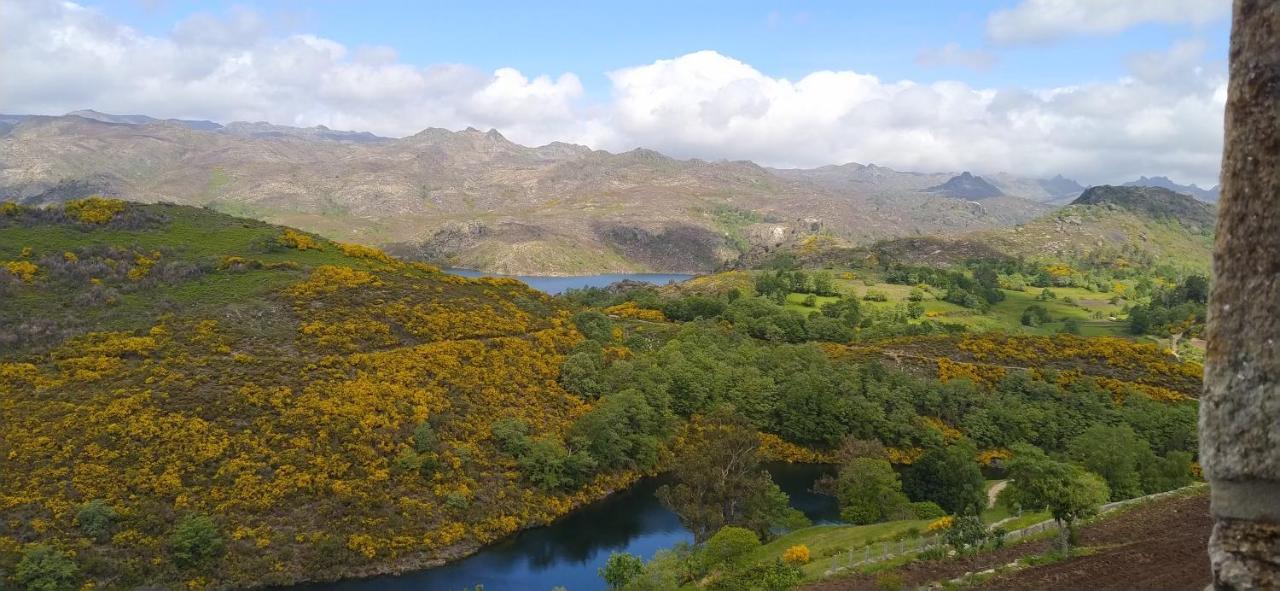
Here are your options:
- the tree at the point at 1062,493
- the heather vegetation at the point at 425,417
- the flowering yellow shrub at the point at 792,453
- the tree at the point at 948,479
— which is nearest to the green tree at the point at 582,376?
the heather vegetation at the point at 425,417

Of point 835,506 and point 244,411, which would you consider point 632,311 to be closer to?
point 835,506

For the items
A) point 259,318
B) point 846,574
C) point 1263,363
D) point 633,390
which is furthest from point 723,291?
point 1263,363

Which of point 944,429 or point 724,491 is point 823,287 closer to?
point 944,429

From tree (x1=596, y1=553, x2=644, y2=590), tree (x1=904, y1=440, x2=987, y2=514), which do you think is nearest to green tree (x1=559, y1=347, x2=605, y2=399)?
tree (x1=596, y1=553, x2=644, y2=590)

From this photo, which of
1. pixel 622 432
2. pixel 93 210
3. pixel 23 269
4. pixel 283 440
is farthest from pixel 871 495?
pixel 93 210

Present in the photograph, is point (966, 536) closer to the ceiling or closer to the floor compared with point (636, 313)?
closer to the floor

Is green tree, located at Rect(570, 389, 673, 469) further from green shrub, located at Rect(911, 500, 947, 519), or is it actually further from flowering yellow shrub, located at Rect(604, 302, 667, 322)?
flowering yellow shrub, located at Rect(604, 302, 667, 322)

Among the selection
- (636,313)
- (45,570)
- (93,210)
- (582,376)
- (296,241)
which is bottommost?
(45,570)
